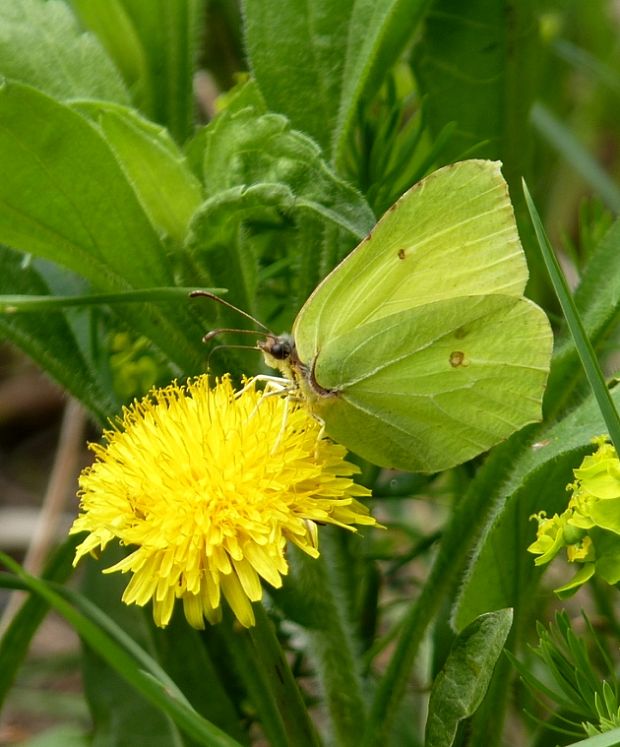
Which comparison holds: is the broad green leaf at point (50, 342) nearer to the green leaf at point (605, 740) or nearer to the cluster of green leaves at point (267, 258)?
the cluster of green leaves at point (267, 258)

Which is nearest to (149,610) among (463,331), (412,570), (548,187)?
(463,331)

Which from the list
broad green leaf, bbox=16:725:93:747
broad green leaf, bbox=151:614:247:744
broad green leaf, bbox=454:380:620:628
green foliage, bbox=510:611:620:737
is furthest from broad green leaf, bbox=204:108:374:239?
broad green leaf, bbox=16:725:93:747

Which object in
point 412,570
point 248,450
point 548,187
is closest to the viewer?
point 248,450

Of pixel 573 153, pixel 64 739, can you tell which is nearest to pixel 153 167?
pixel 64 739

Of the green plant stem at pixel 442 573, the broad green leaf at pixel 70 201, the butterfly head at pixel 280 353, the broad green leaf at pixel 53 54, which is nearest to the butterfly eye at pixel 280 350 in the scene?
the butterfly head at pixel 280 353

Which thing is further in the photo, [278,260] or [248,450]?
A: [278,260]

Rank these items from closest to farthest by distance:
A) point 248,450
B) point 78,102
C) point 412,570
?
point 248,450, point 78,102, point 412,570

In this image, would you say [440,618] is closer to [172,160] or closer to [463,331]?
[463,331]
